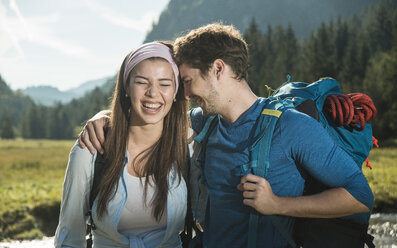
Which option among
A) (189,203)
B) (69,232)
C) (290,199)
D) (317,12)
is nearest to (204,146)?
(189,203)

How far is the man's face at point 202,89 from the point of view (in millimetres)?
2777

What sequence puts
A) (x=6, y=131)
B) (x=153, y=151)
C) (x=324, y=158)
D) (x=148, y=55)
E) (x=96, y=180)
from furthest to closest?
(x=6, y=131) < (x=153, y=151) < (x=148, y=55) < (x=96, y=180) < (x=324, y=158)

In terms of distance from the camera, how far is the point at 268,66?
59438mm

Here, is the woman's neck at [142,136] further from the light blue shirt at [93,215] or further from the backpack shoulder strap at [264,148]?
the backpack shoulder strap at [264,148]

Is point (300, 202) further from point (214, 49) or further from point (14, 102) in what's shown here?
point (14, 102)

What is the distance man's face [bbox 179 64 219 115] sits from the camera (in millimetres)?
2777

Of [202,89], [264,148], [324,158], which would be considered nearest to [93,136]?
[202,89]

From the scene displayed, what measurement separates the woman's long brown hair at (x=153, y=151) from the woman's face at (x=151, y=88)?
0.62ft

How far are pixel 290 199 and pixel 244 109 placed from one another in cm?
76

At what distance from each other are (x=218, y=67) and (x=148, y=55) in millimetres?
627

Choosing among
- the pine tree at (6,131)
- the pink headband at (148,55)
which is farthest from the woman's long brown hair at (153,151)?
the pine tree at (6,131)

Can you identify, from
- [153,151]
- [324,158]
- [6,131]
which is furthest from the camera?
[6,131]

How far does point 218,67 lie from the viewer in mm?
2768

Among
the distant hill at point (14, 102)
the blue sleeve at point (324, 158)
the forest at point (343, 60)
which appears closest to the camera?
the blue sleeve at point (324, 158)
